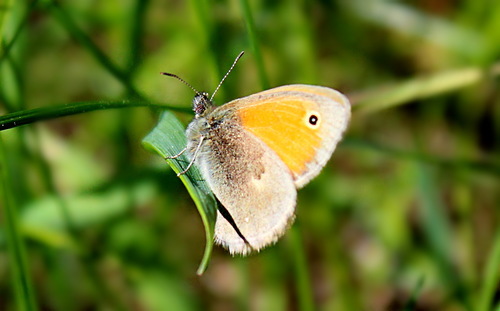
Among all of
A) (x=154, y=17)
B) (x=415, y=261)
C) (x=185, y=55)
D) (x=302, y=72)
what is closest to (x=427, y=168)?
(x=415, y=261)

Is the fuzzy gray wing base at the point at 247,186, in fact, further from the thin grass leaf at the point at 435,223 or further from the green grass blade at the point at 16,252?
the thin grass leaf at the point at 435,223

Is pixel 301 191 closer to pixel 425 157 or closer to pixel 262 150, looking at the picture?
pixel 425 157

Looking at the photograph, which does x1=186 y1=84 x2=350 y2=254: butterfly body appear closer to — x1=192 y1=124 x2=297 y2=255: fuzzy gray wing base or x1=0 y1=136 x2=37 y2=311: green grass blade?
x1=192 y1=124 x2=297 y2=255: fuzzy gray wing base

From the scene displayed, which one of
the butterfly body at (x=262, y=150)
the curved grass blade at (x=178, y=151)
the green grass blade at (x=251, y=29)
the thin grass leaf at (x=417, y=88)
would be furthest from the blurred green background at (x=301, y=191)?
the curved grass blade at (x=178, y=151)

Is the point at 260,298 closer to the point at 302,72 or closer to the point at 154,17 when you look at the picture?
the point at 302,72

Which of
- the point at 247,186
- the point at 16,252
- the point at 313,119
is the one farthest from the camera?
the point at 247,186

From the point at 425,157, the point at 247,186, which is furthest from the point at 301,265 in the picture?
the point at 425,157

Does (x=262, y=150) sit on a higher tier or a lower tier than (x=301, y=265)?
higher
